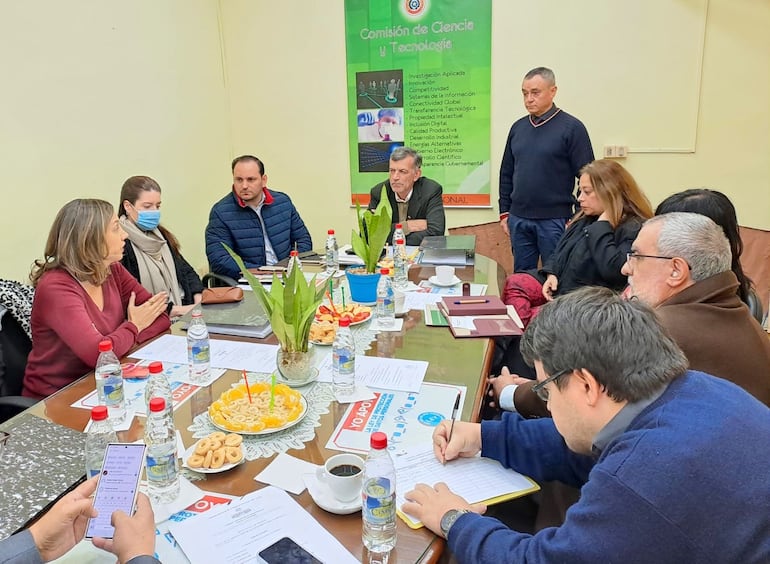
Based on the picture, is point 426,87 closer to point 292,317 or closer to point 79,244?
point 79,244

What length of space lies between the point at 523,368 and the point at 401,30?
2929 millimetres

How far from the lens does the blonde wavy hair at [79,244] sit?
1.88 m

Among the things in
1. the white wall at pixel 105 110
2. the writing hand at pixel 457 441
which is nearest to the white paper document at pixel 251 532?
the writing hand at pixel 457 441

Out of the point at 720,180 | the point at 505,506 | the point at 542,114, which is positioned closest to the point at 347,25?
the point at 542,114

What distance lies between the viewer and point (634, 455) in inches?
32.4

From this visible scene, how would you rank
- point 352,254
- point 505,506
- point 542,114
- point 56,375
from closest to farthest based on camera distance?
point 505,506 < point 56,375 < point 352,254 < point 542,114

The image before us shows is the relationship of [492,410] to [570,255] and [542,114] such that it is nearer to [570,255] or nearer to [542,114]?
[570,255]

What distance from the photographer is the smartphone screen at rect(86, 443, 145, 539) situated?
94 cm

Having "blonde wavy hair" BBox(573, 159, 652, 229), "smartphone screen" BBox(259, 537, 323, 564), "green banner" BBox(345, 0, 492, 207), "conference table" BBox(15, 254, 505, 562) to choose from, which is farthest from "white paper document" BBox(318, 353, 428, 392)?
"green banner" BBox(345, 0, 492, 207)

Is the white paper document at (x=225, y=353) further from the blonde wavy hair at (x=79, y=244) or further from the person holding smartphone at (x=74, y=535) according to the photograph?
the person holding smartphone at (x=74, y=535)

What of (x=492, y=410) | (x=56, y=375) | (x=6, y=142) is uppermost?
(x=6, y=142)

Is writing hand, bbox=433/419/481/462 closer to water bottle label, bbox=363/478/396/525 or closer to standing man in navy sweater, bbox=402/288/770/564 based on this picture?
standing man in navy sweater, bbox=402/288/770/564

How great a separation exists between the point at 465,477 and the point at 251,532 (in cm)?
43

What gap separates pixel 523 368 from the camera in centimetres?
234
